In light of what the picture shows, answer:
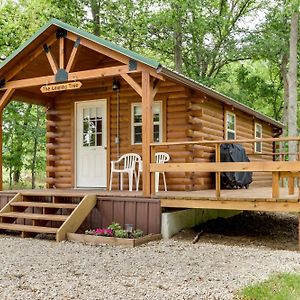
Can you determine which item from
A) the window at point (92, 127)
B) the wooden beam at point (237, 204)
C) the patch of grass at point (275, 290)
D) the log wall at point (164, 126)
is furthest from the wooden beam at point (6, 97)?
the patch of grass at point (275, 290)

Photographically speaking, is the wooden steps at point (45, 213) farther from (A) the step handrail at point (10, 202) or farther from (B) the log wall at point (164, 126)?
(B) the log wall at point (164, 126)

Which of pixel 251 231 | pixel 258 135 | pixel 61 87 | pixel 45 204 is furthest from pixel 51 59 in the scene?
pixel 258 135

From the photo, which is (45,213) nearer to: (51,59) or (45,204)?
(45,204)

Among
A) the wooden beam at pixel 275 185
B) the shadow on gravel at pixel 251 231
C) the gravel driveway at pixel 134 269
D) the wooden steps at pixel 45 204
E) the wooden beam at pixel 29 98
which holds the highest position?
the wooden beam at pixel 29 98

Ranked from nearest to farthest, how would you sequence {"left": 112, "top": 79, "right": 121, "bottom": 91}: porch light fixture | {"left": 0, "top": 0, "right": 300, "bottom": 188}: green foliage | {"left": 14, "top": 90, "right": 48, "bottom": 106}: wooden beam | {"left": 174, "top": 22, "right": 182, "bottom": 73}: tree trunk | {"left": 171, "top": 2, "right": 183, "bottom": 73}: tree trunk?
{"left": 112, "top": 79, "right": 121, "bottom": 91}: porch light fixture, {"left": 14, "top": 90, "right": 48, "bottom": 106}: wooden beam, {"left": 0, "top": 0, "right": 300, "bottom": 188}: green foliage, {"left": 171, "top": 2, "right": 183, "bottom": 73}: tree trunk, {"left": 174, "top": 22, "right": 182, "bottom": 73}: tree trunk

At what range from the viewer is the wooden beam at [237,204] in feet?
23.2

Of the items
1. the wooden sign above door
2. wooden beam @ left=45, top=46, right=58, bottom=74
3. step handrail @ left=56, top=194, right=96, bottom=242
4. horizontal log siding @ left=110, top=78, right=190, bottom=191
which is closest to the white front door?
horizontal log siding @ left=110, top=78, right=190, bottom=191

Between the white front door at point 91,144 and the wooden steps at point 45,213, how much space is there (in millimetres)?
1984

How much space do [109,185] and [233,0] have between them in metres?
15.6

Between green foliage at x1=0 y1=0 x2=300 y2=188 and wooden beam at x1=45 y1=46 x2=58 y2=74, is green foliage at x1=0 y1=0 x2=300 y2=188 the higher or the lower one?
the higher one

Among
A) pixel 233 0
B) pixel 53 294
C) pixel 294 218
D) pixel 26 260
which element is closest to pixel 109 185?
pixel 26 260

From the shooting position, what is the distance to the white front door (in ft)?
35.2

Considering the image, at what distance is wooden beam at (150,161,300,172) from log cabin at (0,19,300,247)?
0.05 feet

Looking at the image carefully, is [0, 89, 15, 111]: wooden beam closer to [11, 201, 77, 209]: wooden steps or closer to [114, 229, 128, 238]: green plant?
[11, 201, 77, 209]: wooden steps
